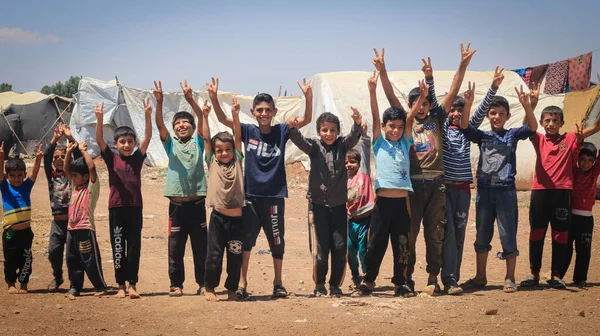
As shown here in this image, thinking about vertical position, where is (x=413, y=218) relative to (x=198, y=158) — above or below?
below

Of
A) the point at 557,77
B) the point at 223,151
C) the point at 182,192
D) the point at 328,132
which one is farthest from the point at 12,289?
the point at 557,77

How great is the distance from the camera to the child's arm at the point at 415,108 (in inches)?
199

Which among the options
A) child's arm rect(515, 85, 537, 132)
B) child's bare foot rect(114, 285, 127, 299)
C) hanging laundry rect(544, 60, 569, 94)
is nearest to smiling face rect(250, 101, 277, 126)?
child's bare foot rect(114, 285, 127, 299)

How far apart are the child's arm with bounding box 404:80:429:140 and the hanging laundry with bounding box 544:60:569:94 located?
12.0 m

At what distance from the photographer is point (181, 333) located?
405 cm

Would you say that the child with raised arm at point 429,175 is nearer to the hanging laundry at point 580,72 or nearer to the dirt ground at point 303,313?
the dirt ground at point 303,313

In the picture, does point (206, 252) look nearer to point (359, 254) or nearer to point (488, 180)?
point (359, 254)

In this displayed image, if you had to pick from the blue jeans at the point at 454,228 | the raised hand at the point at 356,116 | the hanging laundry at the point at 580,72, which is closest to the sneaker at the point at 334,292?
the blue jeans at the point at 454,228

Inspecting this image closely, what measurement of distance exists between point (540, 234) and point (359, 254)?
1692mm

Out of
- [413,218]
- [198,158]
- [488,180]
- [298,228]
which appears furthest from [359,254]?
[298,228]

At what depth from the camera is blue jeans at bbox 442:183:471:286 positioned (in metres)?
5.25

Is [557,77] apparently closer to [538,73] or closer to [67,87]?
[538,73]

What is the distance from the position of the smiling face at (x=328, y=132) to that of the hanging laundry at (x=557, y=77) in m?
12.3

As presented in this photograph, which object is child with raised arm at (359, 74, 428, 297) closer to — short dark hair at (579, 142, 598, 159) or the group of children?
the group of children
